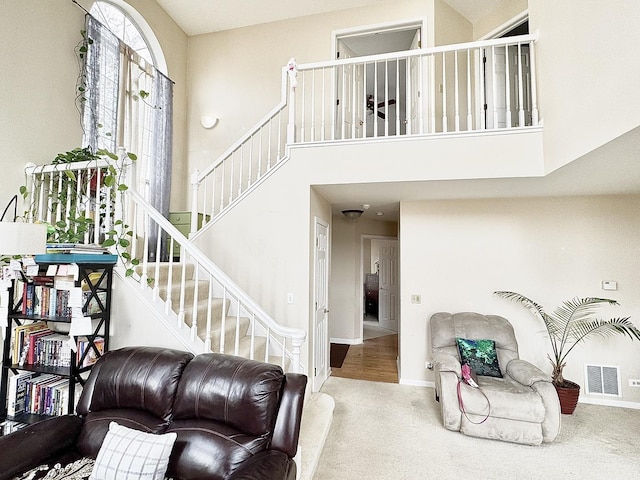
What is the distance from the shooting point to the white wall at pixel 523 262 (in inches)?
139

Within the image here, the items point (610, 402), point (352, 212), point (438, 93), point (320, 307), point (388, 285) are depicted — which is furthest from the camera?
point (388, 285)

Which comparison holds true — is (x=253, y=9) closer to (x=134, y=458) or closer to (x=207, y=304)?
(x=207, y=304)

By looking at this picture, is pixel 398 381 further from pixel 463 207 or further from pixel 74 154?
pixel 74 154

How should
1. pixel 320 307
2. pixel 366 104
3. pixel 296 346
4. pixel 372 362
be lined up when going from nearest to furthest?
1. pixel 296 346
2. pixel 320 307
3. pixel 366 104
4. pixel 372 362

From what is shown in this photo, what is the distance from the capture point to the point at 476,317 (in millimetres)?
3564

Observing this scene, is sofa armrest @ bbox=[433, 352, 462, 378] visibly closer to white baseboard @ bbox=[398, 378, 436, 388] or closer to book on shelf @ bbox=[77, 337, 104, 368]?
white baseboard @ bbox=[398, 378, 436, 388]

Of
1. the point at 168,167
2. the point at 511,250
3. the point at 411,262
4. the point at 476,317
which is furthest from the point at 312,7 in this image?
the point at 476,317

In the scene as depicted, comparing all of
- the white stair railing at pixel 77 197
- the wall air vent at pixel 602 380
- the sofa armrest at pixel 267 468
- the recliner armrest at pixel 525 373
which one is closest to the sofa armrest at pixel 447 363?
the recliner armrest at pixel 525 373

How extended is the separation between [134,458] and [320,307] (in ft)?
8.52

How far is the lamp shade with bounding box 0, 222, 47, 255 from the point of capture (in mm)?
1797

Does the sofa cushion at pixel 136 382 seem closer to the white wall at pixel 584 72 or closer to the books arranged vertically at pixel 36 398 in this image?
the books arranged vertically at pixel 36 398

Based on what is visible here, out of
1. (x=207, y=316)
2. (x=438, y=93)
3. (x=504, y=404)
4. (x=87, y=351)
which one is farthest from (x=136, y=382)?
(x=438, y=93)

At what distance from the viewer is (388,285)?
7.52 meters

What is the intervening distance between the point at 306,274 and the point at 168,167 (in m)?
2.72
